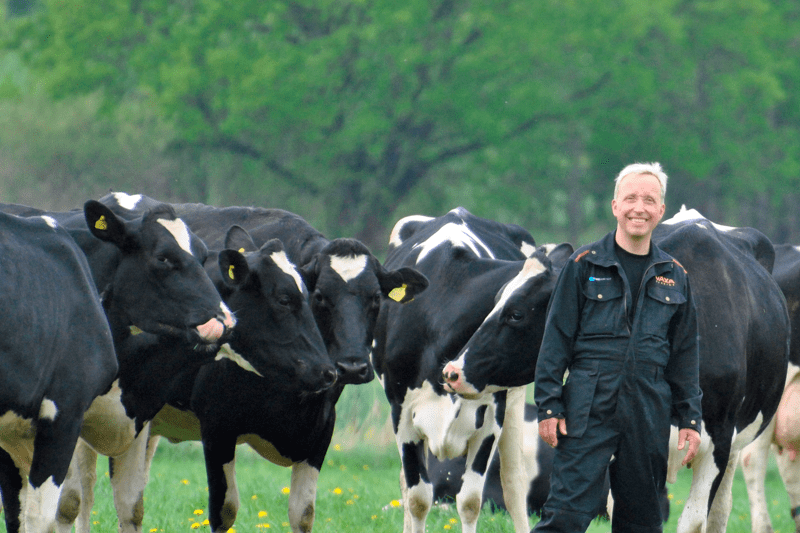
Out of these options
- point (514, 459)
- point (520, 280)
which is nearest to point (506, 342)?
point (520, 280)

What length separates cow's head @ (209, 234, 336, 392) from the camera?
225 inches

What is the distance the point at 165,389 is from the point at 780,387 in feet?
12.3

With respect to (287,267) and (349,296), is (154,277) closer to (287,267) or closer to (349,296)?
(287,267)

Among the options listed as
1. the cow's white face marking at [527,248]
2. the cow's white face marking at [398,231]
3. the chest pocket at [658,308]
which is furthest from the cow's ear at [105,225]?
the cow's white face marking at [527,248]

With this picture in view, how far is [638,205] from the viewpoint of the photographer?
4566mm

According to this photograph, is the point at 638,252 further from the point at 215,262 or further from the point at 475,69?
the point at 475,69

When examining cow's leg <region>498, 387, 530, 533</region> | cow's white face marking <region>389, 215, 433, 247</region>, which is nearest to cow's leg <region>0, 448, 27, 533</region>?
cow's leg <region>498, 387, 530, 533</region>

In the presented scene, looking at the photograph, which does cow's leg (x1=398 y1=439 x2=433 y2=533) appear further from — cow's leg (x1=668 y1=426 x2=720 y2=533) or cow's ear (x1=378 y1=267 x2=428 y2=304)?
cow's leg (x1=668 y1=426 x2=720 y2=533)

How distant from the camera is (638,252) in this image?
4691 mm

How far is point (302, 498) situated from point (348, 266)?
133 cm

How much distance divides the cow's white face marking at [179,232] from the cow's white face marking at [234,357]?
736 millimetres

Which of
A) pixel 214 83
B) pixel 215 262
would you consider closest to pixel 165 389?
pixel 215 262

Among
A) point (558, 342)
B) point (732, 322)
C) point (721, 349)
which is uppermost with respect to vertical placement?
point (558, 342)

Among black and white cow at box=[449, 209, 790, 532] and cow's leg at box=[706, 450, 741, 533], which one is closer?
black and white cow at box=[449, 209, 790, 532]
